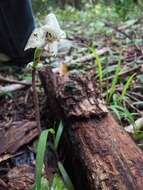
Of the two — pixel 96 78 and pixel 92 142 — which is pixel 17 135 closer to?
pixel 92 142

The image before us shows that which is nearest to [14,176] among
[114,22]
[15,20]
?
[15,20]

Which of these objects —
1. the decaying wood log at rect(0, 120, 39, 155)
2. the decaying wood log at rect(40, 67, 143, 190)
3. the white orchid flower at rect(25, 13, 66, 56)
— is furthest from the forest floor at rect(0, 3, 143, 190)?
the white orchid flower at rect(25, 13, 66, 56)

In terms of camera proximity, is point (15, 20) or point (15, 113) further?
point (15, 20)

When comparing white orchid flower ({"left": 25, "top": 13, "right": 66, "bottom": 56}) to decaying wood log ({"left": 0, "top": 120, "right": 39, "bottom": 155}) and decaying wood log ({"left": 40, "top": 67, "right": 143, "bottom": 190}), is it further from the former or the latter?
decaying wood log ({"left": 0, "top": 120, "right": 39, "bottom": 155})

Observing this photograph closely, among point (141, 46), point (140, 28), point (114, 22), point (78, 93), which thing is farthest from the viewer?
point (114, 22)

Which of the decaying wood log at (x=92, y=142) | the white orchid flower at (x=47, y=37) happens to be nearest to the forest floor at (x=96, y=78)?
the decaying wood log at (x=92, y=142)

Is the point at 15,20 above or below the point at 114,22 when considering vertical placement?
above

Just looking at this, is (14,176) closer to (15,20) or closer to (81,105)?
(81,105)
